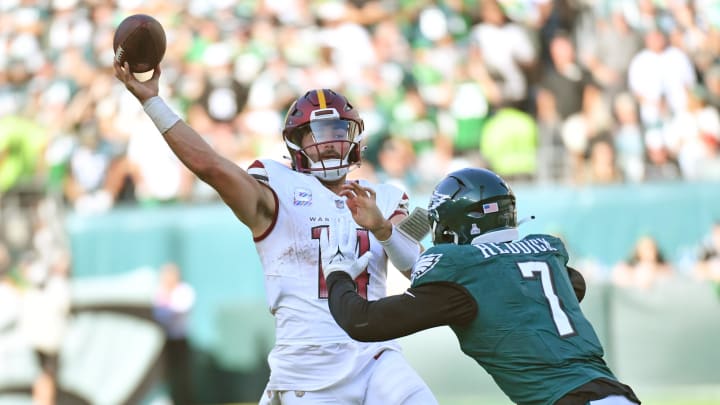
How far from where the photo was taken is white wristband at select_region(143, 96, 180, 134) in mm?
4562

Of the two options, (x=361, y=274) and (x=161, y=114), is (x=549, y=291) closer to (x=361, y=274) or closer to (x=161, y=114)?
(x=361, y=274)

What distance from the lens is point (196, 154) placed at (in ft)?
14.9

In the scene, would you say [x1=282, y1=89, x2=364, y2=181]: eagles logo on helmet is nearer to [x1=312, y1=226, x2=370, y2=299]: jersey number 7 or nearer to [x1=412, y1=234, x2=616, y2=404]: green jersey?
[x1=312, y1=226, x2=370, y2=299]: jersey number 7

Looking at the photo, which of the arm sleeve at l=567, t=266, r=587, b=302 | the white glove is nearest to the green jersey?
the white glove

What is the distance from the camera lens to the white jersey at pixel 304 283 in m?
4.75

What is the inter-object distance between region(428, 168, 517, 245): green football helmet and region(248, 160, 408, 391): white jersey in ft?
2.68

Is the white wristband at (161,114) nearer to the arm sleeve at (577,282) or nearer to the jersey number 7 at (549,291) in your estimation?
the jersey number 7 at (549,291)

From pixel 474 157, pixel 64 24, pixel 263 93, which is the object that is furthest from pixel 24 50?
pixel 474 157

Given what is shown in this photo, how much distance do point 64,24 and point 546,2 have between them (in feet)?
19.2

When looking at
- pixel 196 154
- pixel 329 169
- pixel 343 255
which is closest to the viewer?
pixel 343 255

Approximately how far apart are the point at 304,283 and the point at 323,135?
2.22 feet

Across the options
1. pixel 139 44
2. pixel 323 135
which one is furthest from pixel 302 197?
pixel 139 44

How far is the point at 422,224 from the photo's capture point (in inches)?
186

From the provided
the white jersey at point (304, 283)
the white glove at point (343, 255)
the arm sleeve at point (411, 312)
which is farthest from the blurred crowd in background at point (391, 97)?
the arm sleeve at point (411, 312)
